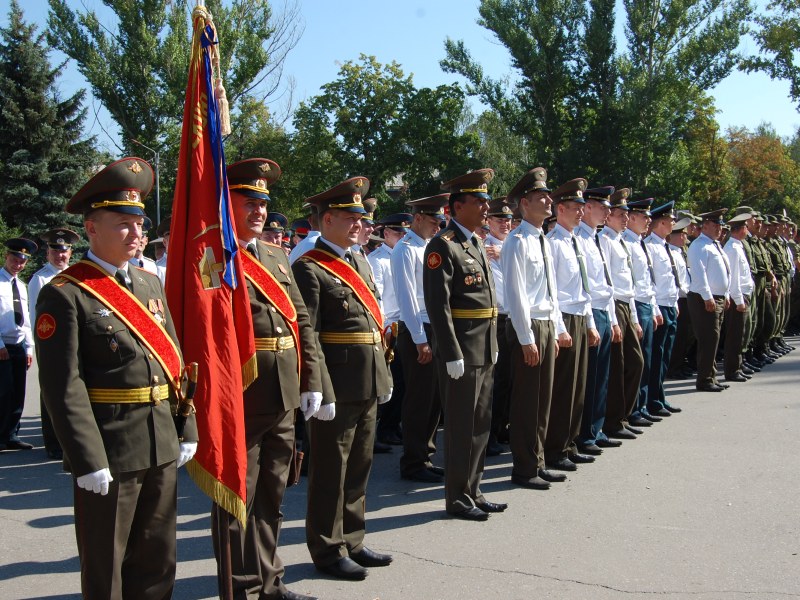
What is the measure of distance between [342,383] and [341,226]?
3.01 ft

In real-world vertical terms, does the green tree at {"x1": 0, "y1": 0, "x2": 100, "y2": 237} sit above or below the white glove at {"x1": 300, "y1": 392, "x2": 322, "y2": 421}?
above

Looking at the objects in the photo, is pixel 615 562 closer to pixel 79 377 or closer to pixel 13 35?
pixel 79 377

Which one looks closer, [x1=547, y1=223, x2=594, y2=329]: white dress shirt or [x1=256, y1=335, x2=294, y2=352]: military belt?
[x1=256, y1=335, x2=294, y2=352]: military belt

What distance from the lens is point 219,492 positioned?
3770mm

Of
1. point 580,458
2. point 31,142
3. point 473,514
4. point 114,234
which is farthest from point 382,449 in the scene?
point 31,142

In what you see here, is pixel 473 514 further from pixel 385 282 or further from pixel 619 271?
pixel 385 282

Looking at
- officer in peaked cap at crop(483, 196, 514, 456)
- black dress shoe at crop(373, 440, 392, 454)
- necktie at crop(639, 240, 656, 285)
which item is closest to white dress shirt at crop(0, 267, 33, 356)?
black dress shoe at crop(373, 440, 392, 454)

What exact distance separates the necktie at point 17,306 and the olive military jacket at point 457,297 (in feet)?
16.7

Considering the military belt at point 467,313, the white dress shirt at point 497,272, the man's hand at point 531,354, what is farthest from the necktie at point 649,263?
the military belt at point 467,313

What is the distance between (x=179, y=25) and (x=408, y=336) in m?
34.3

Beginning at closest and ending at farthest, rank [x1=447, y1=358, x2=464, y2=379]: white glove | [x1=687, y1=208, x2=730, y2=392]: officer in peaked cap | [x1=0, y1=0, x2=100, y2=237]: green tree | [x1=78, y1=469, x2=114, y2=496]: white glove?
[x1=78, y1=469, x2=114, y2=496]: white glove < [x1=447, y1=358, x2=464, y2=379]: white glove < [x1=687, y1=208, x2=730, y2=392]: officer in peaked cap < [x1=0, y1=0, x2=100, y2=237]: green tree

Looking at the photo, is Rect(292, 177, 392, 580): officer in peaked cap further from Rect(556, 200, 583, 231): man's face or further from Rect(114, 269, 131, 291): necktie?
Rect(556, 200, 583, 231): man's face

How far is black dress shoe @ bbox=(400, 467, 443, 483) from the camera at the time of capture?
275 inches

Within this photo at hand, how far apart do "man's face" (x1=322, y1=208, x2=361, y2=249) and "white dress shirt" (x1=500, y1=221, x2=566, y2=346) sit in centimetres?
187
